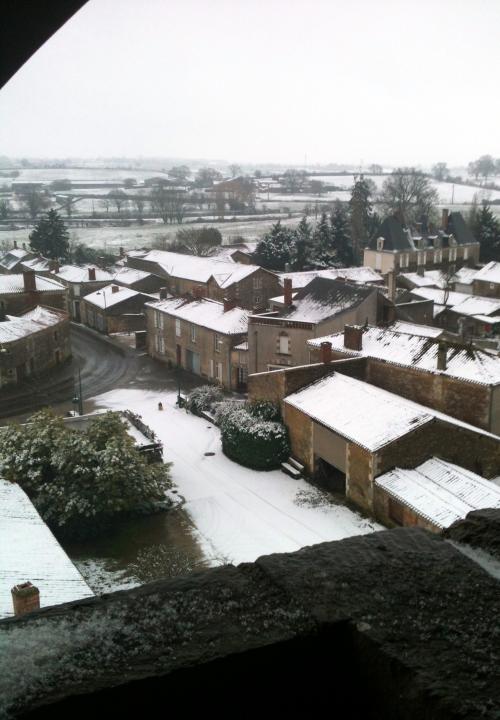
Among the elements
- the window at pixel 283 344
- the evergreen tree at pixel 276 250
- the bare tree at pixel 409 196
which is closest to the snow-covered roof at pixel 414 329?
the window at pixel 283 344

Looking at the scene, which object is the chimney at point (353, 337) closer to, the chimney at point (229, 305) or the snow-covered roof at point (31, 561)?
the chimney at point (229, 305)

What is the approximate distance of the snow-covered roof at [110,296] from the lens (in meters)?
55.4

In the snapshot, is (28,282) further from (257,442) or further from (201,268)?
(257,442)

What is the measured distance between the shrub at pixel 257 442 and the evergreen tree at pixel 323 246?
137ft

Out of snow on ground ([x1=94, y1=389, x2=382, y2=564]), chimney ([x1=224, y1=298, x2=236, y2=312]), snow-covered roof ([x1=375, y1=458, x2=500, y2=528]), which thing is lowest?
snow on ground ([x1=94, y1=389, x2=382, y2=564])

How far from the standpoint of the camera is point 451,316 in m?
49.9

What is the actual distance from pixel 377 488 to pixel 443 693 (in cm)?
2065

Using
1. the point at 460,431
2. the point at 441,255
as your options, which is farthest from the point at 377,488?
the point at 441,255

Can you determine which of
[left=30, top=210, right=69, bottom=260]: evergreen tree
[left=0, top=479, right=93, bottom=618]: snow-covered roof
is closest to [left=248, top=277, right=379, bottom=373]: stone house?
[left=0, top=479, right=93, bottom=618]: snow-covered roof

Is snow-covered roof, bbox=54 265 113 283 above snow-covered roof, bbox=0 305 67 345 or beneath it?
above

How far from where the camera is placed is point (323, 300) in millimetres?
37688

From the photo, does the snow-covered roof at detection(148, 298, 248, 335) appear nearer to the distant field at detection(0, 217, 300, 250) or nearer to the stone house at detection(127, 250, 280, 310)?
the stone house at detection(127, 250, 280, 310)

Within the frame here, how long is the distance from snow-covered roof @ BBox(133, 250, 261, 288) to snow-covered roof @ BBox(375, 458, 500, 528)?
30.6 m

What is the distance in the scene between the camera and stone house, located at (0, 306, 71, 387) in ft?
138
